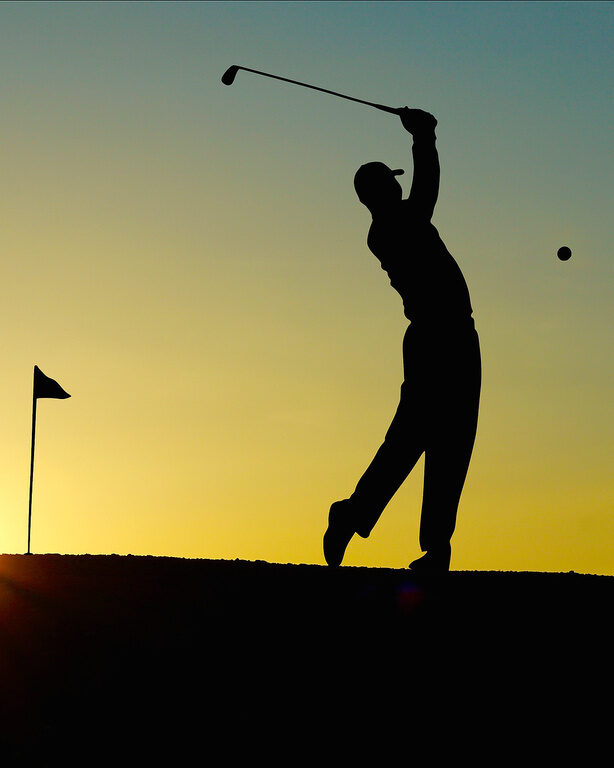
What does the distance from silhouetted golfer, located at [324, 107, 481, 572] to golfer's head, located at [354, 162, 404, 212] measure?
13 millimetres

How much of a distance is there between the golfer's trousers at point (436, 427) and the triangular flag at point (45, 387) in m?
11.2

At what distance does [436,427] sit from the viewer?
40.0 ft

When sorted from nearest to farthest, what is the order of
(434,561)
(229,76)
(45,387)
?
(434,561)
(229,76)
(45,387)

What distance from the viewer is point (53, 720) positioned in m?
7.98

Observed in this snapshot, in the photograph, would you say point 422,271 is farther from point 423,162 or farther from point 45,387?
point 45,387

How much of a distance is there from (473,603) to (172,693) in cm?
260

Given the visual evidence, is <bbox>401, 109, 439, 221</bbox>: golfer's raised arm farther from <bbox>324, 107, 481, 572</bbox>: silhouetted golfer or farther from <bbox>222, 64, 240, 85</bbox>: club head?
<bbox>222, 64, 240, 85</bbox>: club head

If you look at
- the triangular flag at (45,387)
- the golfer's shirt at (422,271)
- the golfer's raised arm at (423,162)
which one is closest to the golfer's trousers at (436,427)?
the golfer's shirt at (422,271)

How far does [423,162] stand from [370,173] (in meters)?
0.62

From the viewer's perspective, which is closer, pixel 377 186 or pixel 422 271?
Result: pixel 422 271

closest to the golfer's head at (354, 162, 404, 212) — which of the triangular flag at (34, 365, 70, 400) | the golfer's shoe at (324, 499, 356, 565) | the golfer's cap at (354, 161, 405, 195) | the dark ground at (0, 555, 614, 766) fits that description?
the golfer's cap at (354, 161, 405, 195)

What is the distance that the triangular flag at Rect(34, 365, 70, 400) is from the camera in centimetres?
2283

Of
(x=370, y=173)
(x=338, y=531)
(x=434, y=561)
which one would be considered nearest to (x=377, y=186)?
(x=370, y=173)

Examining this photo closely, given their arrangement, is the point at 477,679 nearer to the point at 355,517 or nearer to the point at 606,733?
the point at 606,733
